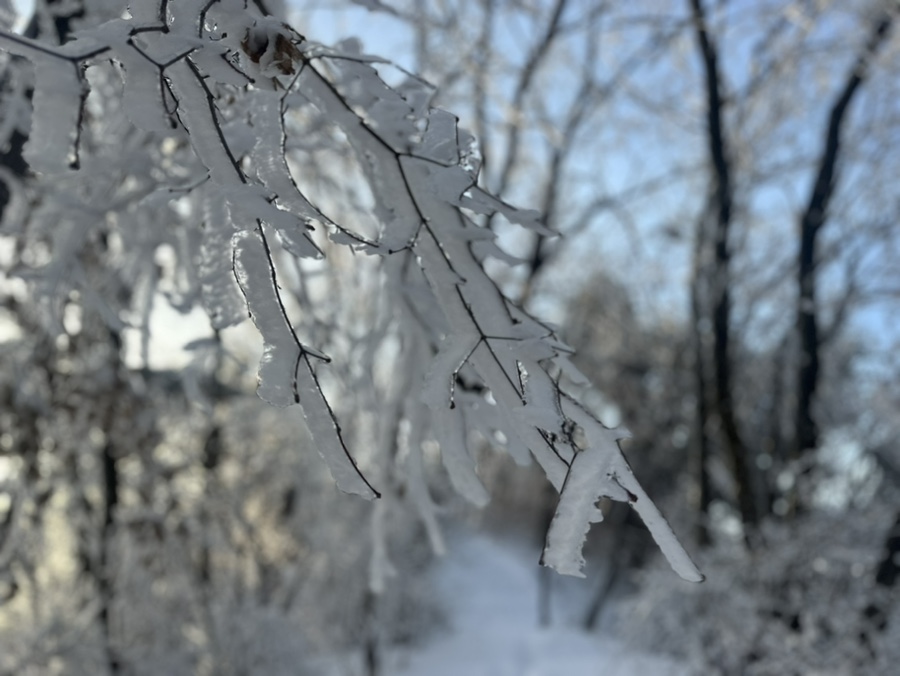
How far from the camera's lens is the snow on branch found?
2.20 feet

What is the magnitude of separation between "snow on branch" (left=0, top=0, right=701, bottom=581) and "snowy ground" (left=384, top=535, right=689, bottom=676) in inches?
172

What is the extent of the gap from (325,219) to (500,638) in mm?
9310

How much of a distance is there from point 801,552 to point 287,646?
14.0 ft

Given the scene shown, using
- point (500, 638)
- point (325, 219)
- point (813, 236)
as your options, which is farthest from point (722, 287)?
point (500, 638)

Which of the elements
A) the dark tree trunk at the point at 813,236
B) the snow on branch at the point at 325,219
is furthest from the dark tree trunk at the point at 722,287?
the snow on branch at the point at 325,219

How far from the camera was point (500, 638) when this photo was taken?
928 centimetres

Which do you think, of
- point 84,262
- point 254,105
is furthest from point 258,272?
point 84,262

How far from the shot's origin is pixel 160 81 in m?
0.67

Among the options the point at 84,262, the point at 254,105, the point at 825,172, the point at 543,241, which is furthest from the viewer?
the point at 543,241

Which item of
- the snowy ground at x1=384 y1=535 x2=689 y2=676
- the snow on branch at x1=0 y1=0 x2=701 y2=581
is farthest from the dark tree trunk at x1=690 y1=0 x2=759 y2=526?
the snow on branch at x1=0 y1=0 x2=701 y2=581

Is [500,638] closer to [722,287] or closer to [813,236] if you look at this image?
[722,287]

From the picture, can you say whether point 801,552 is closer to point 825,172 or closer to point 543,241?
point 825,172

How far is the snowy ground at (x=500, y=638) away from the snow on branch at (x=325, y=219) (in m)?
4.36

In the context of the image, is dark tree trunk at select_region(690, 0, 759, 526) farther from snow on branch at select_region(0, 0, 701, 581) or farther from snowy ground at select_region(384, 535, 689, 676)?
snow on branch at select_region(0, 0, 701, 581)
